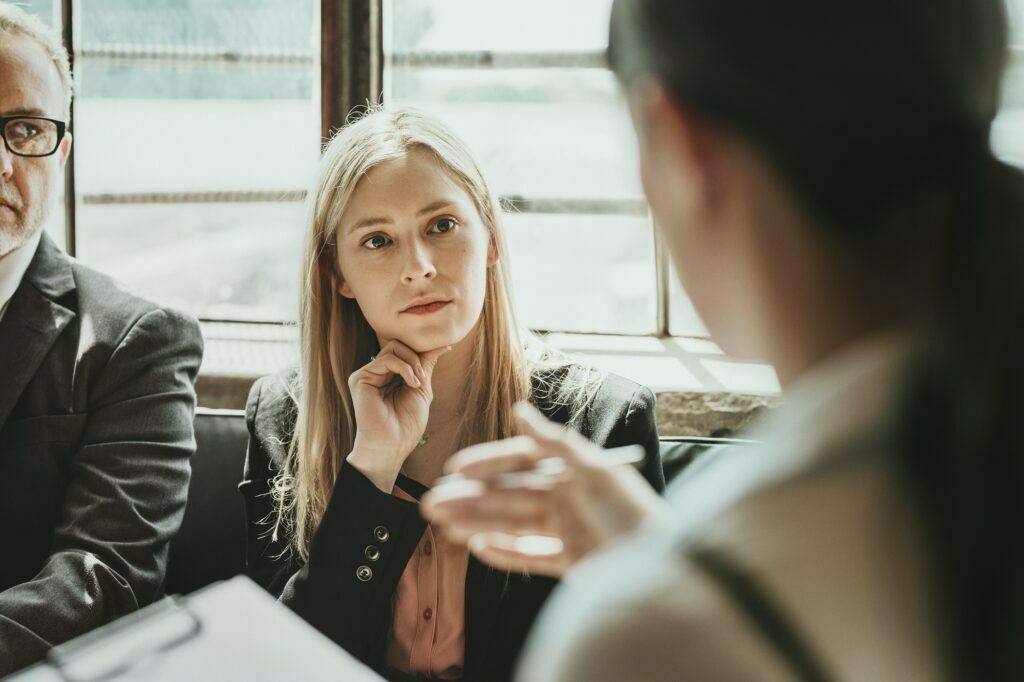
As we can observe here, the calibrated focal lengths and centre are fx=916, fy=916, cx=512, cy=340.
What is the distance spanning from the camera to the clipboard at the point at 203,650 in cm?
101

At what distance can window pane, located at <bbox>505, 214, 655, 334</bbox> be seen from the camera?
8.98 ft

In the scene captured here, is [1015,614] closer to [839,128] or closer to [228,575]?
[839,128]

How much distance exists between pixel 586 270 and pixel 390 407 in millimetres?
1249

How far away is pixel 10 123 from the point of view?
5.83 feet

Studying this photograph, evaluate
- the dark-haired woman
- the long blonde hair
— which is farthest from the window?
the dark-haired woman

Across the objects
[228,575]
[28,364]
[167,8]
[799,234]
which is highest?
[167,8]

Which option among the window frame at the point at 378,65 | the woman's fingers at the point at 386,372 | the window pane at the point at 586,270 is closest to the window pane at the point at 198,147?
the window frame at the point at 378,65

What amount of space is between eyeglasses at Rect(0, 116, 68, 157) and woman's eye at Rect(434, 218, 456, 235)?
0.81 meters

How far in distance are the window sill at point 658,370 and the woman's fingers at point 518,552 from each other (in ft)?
3.86

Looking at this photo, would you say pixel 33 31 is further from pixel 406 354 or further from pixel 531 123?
pixel 531 123

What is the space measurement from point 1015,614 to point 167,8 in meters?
3.03

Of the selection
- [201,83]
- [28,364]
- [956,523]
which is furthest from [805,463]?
[201,83]

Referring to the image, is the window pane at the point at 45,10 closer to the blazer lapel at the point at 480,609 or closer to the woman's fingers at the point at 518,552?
the blazer lapel at the point at 480,609

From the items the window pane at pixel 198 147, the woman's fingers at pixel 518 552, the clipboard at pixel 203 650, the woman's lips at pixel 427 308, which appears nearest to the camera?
the woman's fingers at pixel 518 552
